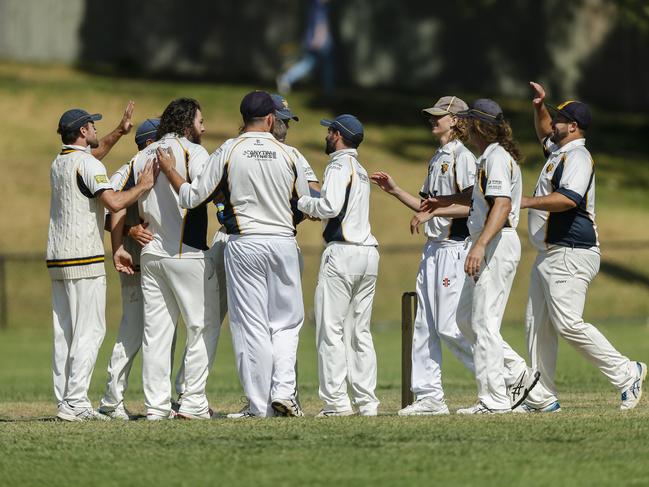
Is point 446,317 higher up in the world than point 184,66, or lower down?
lower down

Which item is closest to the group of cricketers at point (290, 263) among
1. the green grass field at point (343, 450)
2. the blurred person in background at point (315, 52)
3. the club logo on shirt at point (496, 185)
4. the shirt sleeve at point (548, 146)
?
the club logo on shirt at point (496, 185)

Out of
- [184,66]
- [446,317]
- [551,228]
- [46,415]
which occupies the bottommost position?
[46,415]

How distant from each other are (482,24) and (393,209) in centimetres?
1247

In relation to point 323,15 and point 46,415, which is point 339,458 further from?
point 323,15

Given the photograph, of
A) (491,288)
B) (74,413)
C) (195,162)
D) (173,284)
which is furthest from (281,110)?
(74,413)

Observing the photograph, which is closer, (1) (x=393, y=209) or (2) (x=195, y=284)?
(2) (x=195, y=284)

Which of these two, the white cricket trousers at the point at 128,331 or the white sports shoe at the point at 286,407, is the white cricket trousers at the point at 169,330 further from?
the white sports shoe at the point at 286,407

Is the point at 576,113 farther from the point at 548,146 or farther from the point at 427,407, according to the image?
the point at 427,407

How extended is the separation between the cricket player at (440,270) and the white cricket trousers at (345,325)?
0.36m

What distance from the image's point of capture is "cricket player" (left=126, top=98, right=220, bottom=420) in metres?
10.3

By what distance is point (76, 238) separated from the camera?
10.3 meters

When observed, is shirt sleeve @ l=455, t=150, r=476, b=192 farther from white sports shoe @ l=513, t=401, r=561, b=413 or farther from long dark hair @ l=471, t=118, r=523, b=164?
white sports shoe @ l=513, t=401, r=561, b=413

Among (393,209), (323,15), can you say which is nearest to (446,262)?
(393,209)

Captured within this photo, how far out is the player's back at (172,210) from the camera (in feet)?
33.9
